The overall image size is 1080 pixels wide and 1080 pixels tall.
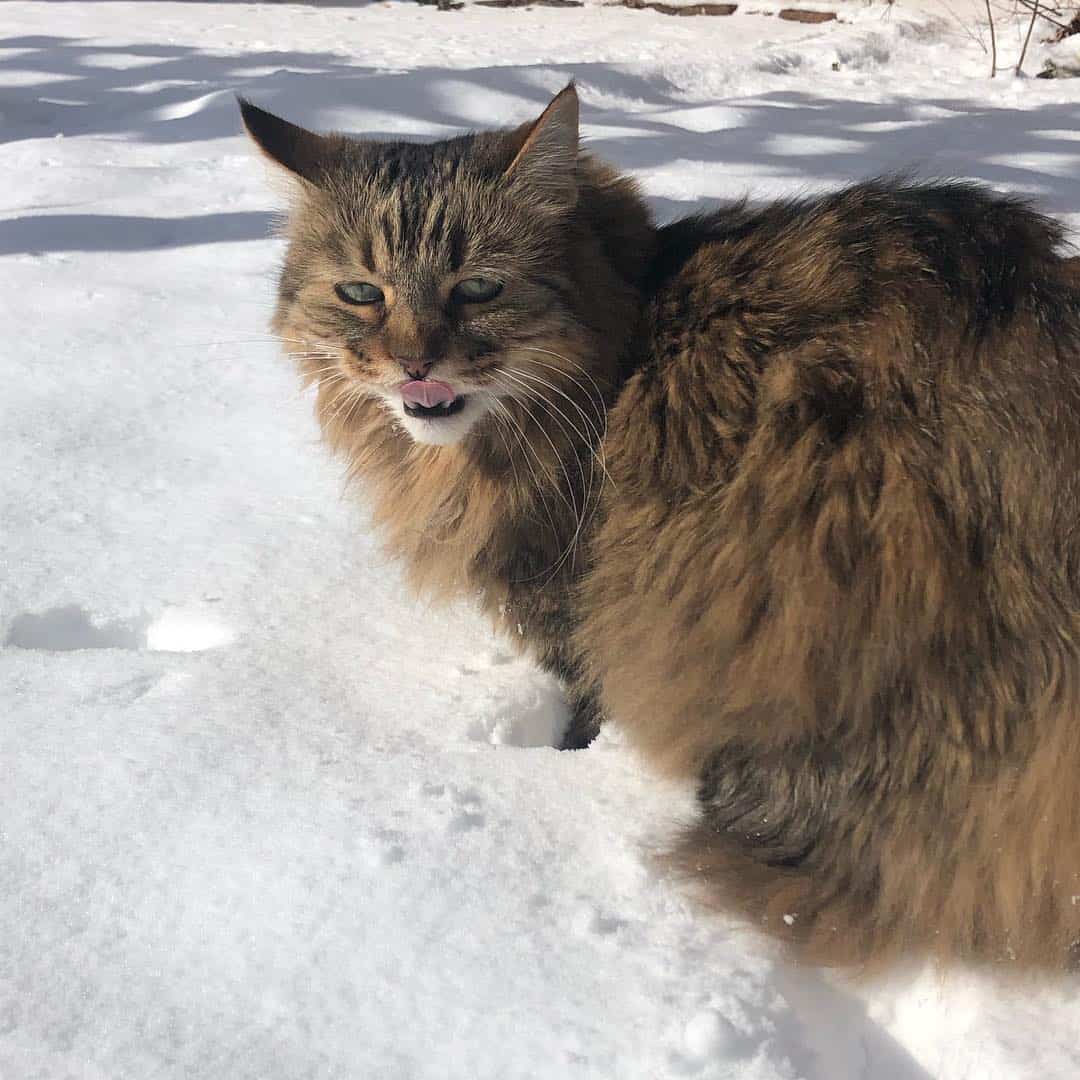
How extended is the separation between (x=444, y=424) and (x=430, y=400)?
0.05 metres

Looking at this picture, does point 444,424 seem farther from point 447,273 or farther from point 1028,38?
point 1028,38

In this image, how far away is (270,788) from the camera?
5.19ft

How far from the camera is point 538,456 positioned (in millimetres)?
1693

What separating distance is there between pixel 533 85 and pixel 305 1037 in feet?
15.1

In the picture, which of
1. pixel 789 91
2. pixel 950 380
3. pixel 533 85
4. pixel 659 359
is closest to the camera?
pixel 950 380

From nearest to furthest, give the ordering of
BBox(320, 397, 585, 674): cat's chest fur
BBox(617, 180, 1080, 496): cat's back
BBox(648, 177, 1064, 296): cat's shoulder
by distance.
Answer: BBox(617, 180, 1080, 496): cat's back
BBox(648, 177, 1064, 296): cat's shoulder
BBox(320, 397, 585, 674): cat's chest fur

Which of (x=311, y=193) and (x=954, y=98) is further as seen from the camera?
(x=954, y=98)

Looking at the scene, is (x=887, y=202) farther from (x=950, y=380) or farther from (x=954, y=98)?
(x=954, y=98)

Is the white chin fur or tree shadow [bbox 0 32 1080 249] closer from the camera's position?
the white chin fur

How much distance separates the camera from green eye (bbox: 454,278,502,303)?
5.43 ft

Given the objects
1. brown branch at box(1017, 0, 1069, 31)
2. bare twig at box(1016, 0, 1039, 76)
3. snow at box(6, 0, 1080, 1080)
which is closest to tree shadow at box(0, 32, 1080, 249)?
snow at box(6, 0, 1080, 1080)

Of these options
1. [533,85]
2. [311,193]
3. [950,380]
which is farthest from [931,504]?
[533,85]

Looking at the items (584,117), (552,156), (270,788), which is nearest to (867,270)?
(552,156)

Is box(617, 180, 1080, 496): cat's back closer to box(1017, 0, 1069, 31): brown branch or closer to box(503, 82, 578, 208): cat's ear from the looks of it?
box(503, 82, 578, 208): cat's ear
